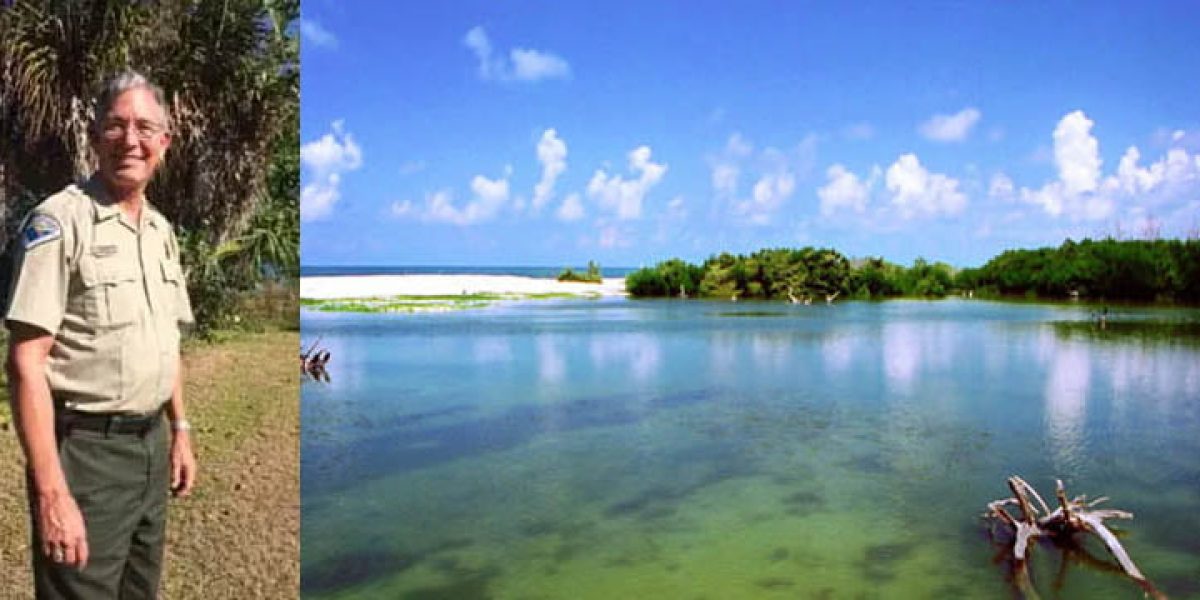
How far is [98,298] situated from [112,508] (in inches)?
15.4

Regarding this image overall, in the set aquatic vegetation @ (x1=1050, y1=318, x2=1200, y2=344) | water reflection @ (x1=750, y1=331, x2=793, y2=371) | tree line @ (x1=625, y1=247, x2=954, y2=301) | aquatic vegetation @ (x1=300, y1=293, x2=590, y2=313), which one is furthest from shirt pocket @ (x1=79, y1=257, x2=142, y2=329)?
tree line @ (x1=625, y1=247, x2=954, y2=301)

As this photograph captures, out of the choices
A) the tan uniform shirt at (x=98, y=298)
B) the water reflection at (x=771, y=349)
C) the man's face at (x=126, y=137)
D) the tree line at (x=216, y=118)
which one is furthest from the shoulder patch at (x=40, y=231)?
the water reflection at (x=771, y=349)

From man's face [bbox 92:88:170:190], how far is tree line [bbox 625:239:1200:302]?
19.7 metres

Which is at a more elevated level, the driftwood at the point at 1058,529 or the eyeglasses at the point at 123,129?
the eyeglasses at the point at 123,129

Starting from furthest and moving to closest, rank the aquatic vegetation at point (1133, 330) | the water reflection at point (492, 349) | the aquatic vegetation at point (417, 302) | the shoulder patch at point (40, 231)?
the aquatic vegetation at point (417, 302) → the aquatic vegetation at point (1133, 330) → the water reflection at point (492, 349) → the shoulder patch at point (40, 231)

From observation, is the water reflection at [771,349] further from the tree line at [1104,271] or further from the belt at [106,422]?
the belt at [106,422]

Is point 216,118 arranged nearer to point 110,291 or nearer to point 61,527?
point 110,291

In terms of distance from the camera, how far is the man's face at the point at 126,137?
159cm

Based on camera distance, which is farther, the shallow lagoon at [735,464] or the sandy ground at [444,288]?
the sandy ground at [444,288]

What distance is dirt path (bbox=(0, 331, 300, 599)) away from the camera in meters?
2.77

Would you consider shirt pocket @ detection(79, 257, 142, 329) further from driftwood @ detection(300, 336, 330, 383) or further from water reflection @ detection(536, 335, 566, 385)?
driftwood @ detection(300, 336, 330, 383)

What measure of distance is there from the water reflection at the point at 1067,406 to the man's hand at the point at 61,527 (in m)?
5.96

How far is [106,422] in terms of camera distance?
158cm

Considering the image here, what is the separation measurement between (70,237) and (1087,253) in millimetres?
21731
